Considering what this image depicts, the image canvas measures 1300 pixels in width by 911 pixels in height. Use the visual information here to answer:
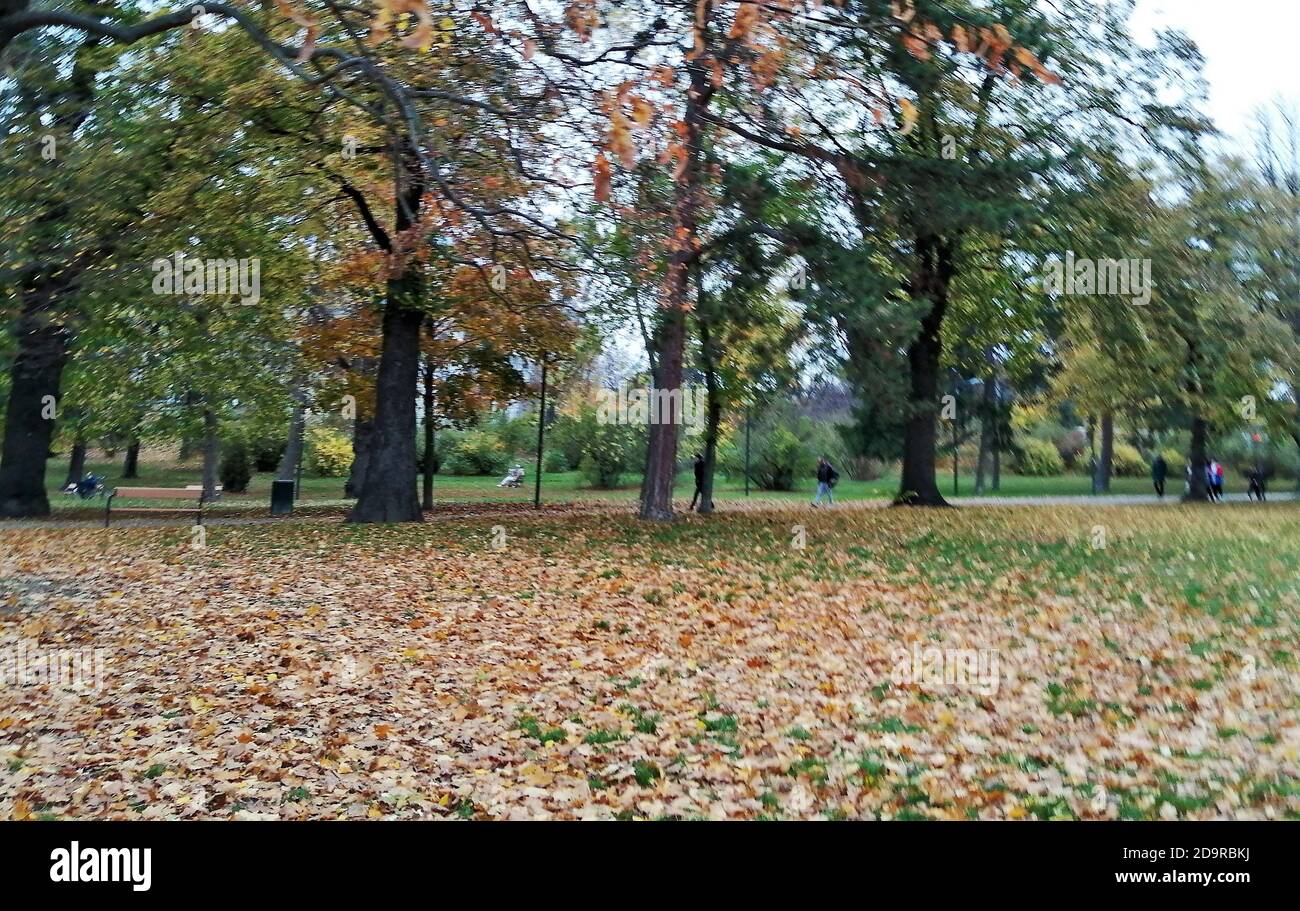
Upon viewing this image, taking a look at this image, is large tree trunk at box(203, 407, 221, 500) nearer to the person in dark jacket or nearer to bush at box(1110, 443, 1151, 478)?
the person in dark jacket

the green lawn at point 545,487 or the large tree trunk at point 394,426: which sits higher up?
the large tree trunk at point 394,426

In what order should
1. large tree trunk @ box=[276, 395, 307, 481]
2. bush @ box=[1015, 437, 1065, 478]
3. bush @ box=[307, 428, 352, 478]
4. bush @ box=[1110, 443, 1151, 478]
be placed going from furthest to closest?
bush @ box=[1110, 443, 1151, 478] → bush @ box=[1015, 437, 1065, 478] → bush @ box=[307, 428, 352, 478] → large tree trunk @ box=[276, 395, 307, 481]

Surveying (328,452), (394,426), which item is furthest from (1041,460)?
(394,426)

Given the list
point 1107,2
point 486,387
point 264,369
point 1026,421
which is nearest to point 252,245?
point 264,369

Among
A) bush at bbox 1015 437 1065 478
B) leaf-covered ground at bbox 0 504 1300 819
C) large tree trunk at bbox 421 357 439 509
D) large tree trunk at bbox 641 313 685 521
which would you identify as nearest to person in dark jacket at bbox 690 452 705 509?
large tree trunk at bbox 641 313 685 521

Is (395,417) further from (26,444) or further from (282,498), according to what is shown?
(26,444)

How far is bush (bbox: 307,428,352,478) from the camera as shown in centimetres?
4216

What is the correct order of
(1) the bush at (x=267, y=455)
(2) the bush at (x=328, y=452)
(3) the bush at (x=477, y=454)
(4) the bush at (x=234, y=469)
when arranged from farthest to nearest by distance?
(3) the bush at (x=477, y=454) → (2) the bush at (x=328, y=452) → (1) the bush at (x=267, y=455) → (4) the bush at (x=234, y=469)

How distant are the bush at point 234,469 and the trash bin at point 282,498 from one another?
40.4 ft

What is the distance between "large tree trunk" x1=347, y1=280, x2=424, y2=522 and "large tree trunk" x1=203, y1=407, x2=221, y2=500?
25.7 ft

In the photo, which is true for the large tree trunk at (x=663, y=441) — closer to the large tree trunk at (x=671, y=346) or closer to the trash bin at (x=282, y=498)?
the large tree trunk at (x=671, y=346)

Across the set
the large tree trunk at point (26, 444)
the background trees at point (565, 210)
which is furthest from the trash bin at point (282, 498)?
the large tree trunk at point (26, 444)

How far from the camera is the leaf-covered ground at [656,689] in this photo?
502 centimetres

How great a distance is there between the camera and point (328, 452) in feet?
139
